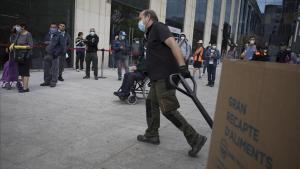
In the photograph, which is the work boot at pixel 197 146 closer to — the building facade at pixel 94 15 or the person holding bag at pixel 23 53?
the person holding bag at pixel 23 53

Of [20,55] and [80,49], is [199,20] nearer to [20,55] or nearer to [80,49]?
[80,49]

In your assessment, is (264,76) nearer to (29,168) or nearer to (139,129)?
(29,168)

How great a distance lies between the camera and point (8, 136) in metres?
4.52

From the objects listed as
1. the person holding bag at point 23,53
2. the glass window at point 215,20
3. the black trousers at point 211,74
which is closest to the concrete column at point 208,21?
the glass window at point 215,20

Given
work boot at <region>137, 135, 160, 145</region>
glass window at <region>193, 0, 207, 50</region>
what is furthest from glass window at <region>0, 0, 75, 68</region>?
glass window at <region>193, 0, 207, 50</region>

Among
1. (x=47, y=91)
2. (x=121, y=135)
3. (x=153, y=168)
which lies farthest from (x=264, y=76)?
(x=47, y=91)

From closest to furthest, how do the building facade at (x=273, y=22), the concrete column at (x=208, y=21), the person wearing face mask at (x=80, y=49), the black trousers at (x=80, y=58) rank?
the person wearing face mask at (x=80, y=49), the black trousers at (x=80, y=58), the concrete column at (x=208, y=21), the building facade at (x=273, y=22)

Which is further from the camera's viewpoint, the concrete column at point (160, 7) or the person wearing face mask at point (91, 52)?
the concrete column at point (160, 7)

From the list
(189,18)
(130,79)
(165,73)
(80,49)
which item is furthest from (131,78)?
(189,18)

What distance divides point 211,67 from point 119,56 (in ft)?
10.9

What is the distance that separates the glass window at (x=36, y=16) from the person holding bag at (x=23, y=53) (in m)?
3.97

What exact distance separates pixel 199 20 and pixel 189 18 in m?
3.79

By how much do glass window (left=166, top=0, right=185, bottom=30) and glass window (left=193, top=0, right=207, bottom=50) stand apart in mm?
3865

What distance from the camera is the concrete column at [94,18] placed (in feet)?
46.9
